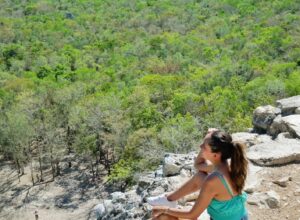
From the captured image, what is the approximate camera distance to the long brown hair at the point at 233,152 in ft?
18.3

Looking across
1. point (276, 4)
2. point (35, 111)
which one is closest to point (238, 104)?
point (35, 111)

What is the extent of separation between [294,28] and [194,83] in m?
25.4

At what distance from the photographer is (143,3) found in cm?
10206

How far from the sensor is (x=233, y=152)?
221 inches

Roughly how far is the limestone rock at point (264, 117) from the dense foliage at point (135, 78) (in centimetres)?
806

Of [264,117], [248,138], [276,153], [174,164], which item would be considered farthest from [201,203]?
[264,117]

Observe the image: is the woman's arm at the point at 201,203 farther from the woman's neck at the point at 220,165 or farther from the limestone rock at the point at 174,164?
the limestone rock at the point at 174,164

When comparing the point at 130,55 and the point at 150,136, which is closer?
the point at 150,136

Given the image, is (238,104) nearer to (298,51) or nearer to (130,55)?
(298,51)

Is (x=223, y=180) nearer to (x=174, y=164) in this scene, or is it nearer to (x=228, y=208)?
(x=228, y=208)

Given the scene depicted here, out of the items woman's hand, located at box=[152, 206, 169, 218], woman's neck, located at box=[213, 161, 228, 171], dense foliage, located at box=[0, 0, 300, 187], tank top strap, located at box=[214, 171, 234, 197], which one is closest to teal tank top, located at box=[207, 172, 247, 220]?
tank top strap, located at box=[214, 171, 234, 197]

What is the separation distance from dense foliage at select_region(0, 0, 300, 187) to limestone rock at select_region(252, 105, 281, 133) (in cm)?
806

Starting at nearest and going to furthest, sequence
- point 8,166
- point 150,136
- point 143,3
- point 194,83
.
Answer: point 150,136 → point 8,166 → point 194,83 → point 143,3

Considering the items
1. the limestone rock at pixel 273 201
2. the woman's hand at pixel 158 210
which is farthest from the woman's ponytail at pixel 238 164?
the limestone rock at pixel 273 201
